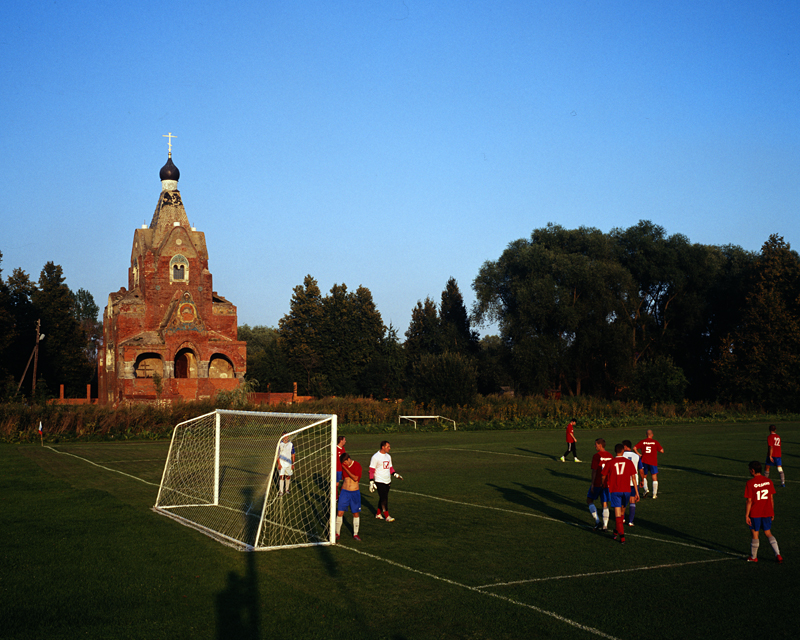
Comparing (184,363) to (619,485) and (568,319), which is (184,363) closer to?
(568,319)

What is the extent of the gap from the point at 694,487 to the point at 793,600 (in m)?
10.3

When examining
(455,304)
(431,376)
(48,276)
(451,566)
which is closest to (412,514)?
(451,566)

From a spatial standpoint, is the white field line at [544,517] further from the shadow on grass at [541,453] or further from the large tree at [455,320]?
the large tree at [455,320]

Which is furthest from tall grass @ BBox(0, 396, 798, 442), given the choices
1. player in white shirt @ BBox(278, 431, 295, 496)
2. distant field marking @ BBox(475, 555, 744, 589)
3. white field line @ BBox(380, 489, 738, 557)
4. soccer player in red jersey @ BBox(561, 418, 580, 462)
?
distant field marking @ BBox(475, 555, 744, 589)

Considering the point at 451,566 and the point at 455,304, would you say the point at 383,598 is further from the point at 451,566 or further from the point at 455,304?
the point at 455,304

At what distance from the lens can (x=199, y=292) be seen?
54781 millimetres

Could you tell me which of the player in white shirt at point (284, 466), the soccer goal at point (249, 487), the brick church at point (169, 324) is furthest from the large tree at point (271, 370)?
the player in white shirt at point (284, 466)

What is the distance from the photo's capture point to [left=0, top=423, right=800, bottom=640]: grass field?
7883 mm

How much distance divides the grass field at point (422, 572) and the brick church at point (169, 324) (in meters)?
32.9

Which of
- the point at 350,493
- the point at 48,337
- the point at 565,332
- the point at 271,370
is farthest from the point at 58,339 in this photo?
the point at 350,493

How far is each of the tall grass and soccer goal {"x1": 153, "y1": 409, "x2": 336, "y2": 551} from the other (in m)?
14.9

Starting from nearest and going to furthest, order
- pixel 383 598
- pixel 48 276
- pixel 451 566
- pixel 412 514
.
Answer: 1. pixel 383 598
2. pixel 451 566
3. pixel 412 514
4. pixel 48 276

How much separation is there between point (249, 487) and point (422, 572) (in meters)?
10.0

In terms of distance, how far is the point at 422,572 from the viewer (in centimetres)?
1013
